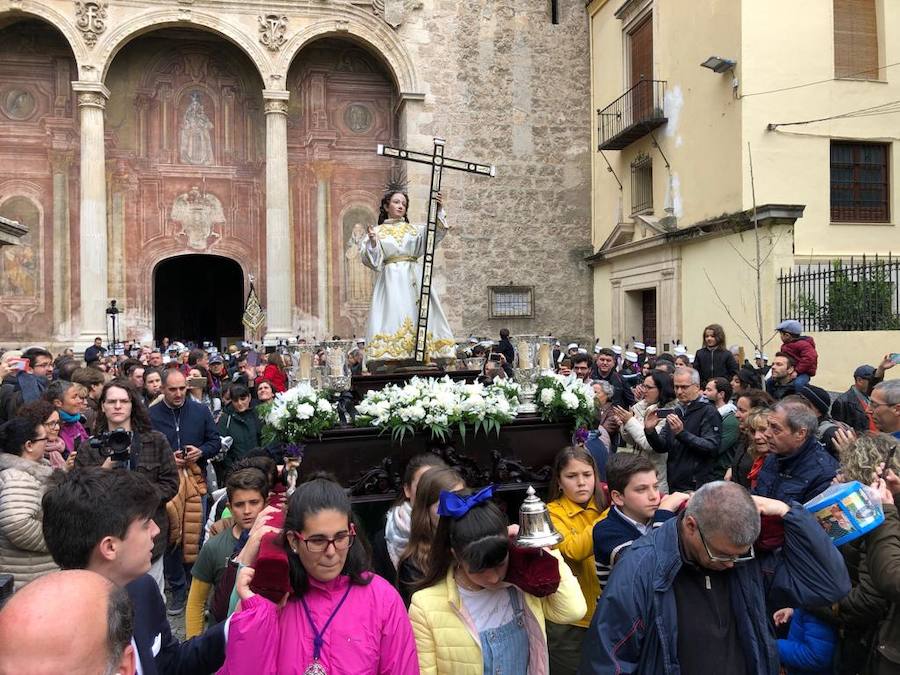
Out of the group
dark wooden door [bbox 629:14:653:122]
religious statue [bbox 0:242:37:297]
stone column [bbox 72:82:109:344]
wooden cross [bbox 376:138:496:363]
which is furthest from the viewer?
religious statue [bbox 0:242:37:297]

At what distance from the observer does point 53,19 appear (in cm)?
1905

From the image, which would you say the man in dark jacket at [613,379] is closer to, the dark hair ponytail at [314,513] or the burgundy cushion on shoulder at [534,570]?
the burgundy cushion on shoulder at [534,570]

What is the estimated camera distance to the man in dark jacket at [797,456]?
3.98m

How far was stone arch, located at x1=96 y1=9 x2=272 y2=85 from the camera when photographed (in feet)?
63.8

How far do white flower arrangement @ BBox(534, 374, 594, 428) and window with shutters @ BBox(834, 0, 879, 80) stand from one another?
42.5 ft

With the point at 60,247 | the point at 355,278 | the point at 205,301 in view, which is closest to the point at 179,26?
the point at 60,247

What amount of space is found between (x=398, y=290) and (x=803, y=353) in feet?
15.8

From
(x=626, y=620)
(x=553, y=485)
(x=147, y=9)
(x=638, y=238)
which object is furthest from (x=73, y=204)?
(x=626, y=620)

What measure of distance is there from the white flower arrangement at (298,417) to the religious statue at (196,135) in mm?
18177

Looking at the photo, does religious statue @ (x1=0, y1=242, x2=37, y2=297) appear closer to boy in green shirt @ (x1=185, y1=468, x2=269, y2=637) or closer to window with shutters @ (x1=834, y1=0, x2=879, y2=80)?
boy in green shirt @ (x1=185, y1=468, x2=269, y2=637)

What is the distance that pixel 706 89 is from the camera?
52.5 feet

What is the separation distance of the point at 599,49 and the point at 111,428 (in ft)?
66.0

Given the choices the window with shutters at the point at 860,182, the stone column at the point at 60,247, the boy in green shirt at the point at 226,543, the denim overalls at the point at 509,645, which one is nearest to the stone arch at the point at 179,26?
the stone column at the point at 60,247

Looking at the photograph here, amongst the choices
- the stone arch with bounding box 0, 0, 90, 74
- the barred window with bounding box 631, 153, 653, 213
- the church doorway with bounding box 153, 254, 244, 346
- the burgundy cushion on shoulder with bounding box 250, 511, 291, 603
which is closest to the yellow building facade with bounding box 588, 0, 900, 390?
the barred window with bounding box 631, 153, 653, 213
